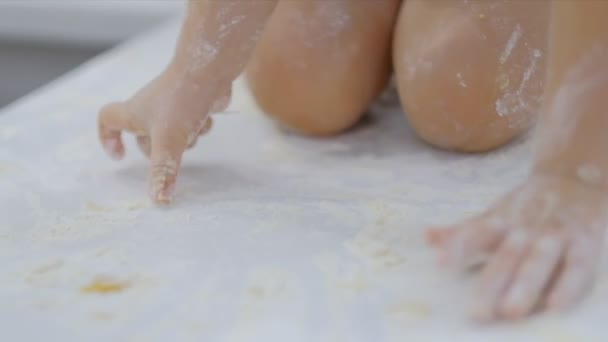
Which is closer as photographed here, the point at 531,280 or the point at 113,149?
the point at 531,280

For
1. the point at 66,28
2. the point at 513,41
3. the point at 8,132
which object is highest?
the point at 513,41

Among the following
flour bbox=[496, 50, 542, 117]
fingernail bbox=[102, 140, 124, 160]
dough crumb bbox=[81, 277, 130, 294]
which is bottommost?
fingernail bbox=[102, 140, 124, 160]

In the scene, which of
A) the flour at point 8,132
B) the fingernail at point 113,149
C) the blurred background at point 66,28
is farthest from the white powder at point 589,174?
the blurred background at point 66,28

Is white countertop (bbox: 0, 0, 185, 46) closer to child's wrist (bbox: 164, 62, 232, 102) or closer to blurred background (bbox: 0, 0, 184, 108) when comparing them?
blurred background (bbox: 0, 0, 184, 108)

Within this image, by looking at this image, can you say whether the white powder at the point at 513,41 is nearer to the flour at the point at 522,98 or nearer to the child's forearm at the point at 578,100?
the flour at the point at 522,98

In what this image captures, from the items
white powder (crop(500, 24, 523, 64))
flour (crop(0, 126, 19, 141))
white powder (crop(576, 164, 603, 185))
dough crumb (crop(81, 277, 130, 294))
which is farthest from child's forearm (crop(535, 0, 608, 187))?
flour (crop(0, 126, 19, 141))

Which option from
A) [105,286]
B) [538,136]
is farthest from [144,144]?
[538,136]

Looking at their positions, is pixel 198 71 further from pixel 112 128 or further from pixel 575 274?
pixel 575 274

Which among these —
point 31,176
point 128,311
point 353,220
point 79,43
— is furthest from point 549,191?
point 79,43
